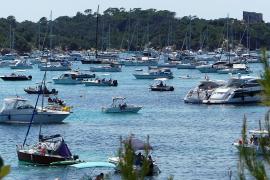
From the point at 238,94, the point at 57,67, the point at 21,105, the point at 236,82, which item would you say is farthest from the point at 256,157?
the point at 57,67

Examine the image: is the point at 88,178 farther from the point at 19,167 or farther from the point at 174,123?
the point at 174,123

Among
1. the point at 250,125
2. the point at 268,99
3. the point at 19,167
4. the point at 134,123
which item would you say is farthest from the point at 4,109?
the point at 268,99

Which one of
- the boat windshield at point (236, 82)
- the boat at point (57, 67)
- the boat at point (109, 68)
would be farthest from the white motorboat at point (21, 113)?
the boat at point (57, 67)

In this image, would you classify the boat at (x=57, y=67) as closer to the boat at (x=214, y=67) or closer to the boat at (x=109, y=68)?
the boat at (x=109, y=68)

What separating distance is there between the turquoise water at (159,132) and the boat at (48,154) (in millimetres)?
481

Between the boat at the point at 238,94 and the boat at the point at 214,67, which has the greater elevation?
the boat at the point at 238,94

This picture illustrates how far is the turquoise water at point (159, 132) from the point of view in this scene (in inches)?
1780

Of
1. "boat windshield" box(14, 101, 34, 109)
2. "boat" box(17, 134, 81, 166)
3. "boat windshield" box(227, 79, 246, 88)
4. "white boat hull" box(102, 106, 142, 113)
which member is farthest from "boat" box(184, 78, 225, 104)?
"boat" box(17, 134, 81, 166)

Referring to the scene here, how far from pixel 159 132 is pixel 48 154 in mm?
19885

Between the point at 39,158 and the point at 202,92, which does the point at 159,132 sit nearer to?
the point at 39,158

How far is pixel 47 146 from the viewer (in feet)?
152

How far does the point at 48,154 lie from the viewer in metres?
45.6

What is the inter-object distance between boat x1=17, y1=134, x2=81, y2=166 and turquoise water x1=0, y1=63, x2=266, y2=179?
0.48m

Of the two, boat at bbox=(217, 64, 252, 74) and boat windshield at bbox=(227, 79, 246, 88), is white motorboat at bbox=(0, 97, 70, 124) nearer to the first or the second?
boat windshield at bbox=(227, 79, 246, 88)
